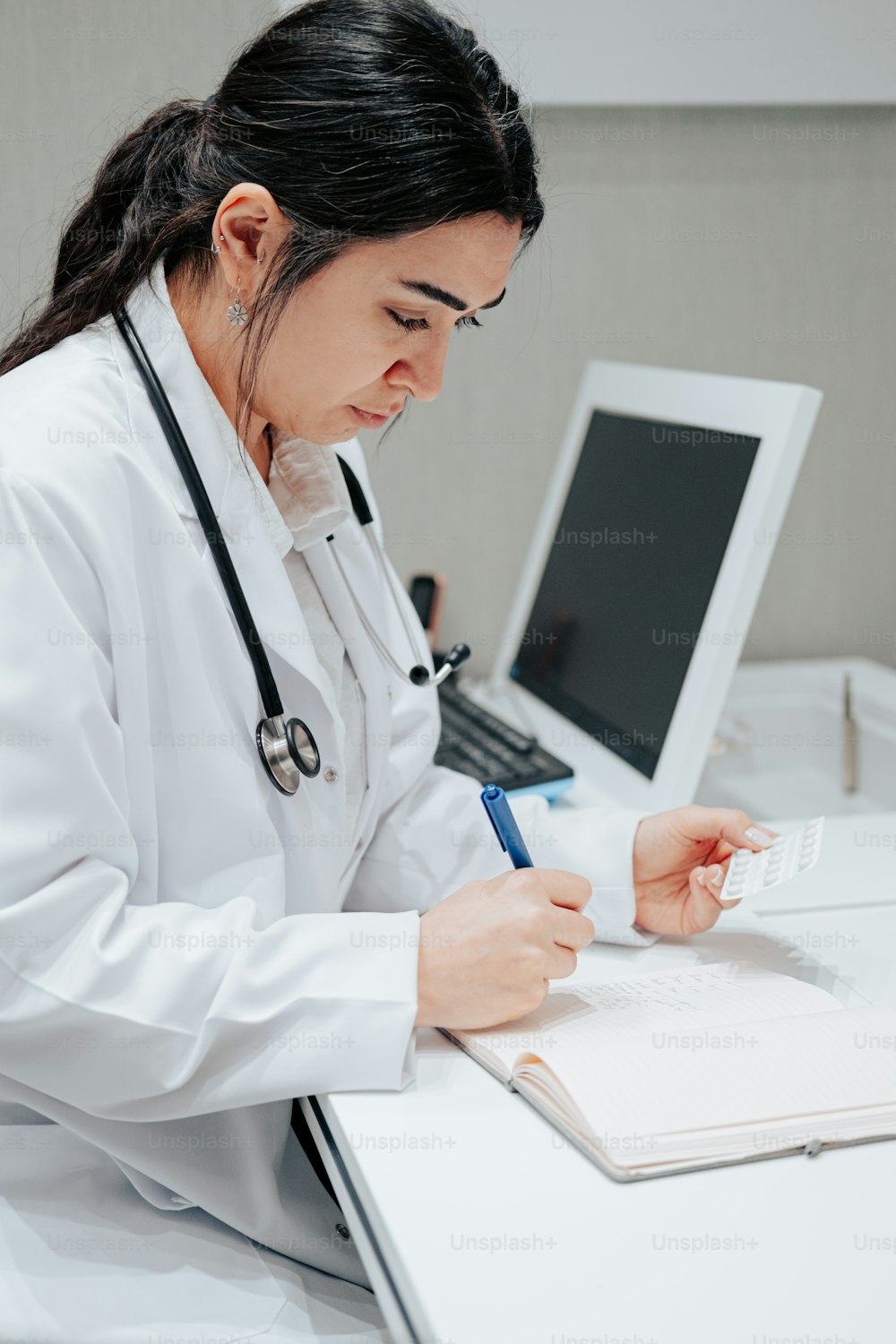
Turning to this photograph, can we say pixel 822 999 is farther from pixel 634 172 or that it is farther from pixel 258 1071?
pixel 634 172

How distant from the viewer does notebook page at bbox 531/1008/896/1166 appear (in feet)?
2.51

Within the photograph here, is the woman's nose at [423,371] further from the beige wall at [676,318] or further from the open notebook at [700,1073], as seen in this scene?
the beige wall at [676,318]

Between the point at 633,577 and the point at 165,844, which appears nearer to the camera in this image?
the point at 165,844

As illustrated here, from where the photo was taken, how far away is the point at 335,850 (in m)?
1.08

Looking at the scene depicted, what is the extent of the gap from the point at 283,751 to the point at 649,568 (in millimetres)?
747

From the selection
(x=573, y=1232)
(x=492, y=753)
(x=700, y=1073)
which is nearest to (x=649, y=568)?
(x=492, y=753)

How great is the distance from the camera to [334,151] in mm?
902

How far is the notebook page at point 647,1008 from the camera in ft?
2.85

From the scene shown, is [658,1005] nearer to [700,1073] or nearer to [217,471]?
[700,1073]

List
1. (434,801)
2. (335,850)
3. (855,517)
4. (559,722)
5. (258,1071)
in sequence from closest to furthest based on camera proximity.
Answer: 1. (258,1071)
2. (335,850)
3. (434,801)
4. (559,722)
5. (855,517)

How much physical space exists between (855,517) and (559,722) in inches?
30.1

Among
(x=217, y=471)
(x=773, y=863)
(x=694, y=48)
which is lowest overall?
(x=773, y=863)

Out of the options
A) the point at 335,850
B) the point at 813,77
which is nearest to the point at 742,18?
the point at 813,77

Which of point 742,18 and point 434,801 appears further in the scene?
point 742,18
